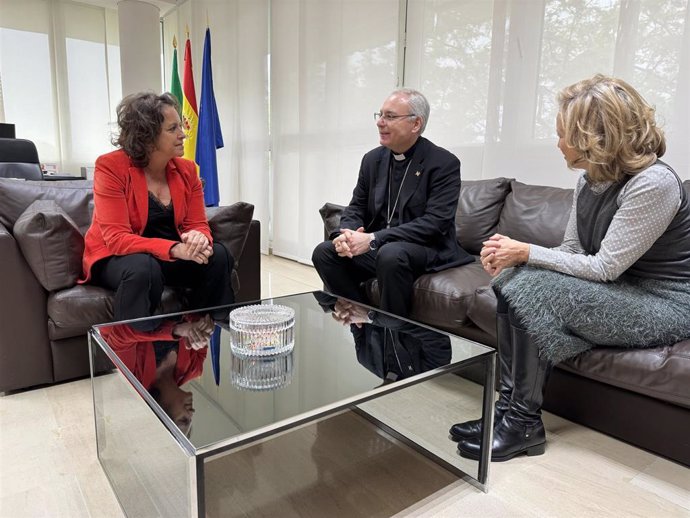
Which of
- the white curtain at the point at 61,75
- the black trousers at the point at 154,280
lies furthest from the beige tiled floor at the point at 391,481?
the white curtain at the point at 61,75

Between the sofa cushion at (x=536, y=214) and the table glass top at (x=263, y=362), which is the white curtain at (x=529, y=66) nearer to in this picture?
the sofa cushion at (x=536, y=214)

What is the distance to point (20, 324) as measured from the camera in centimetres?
163

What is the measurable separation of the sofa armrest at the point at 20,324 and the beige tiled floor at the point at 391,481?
0.18 m

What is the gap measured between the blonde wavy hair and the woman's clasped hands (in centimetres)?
27

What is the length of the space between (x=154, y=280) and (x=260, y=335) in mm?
667

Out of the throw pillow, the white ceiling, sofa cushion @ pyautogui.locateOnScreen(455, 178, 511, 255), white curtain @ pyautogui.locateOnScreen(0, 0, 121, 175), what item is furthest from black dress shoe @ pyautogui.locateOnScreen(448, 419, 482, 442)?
the white ceiling

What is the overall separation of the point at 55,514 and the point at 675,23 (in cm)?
264

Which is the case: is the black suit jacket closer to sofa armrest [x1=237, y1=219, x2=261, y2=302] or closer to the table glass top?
sofa armrest [x1=237, y1=219, x2=261, y2=302]

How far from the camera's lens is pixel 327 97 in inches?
147

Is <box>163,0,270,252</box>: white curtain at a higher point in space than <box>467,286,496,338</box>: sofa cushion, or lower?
higher

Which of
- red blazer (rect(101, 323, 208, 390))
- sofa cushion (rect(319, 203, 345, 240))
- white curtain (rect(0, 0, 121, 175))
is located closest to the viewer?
red blazer (rect(101, 323, 208, 390))

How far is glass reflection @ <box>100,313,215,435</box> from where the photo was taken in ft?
2.97

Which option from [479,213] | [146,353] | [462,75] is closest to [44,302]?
[146,353]

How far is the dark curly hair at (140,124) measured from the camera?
1.74m
